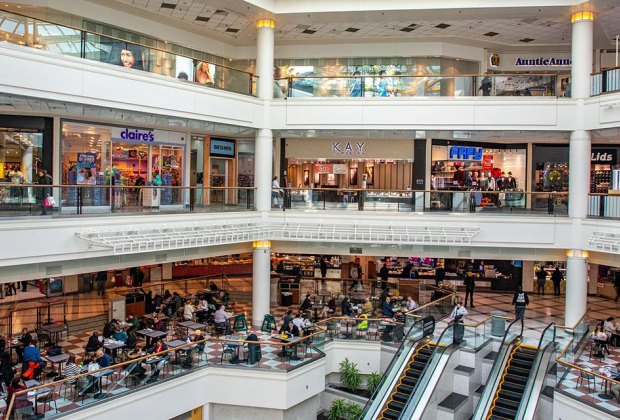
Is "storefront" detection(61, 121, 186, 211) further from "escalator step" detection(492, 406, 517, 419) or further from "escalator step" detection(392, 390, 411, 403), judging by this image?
"escalator step" detection(492, 406, 517, 419)

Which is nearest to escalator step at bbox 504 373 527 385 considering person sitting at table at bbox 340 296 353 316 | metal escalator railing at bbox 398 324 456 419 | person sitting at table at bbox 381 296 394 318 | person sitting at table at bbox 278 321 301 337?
metal escalator railing at bbox 398 324 456 419

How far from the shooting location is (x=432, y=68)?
75.0 feet

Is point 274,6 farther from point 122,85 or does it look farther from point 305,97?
point 122,85

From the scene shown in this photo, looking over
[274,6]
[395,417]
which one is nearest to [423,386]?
[395,417]

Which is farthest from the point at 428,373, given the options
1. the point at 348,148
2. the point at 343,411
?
the point at 348,148

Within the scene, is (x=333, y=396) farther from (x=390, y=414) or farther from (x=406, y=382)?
(x=390, y=414)

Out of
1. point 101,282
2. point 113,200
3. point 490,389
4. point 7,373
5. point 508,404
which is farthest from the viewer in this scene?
point 101,282

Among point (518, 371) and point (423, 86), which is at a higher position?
point (423, 86)

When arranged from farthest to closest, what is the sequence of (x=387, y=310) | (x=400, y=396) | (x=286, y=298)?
(x=286, y=298) → (x=387, y=310) → (x=400, y=396)

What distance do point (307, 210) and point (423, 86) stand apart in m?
5.74

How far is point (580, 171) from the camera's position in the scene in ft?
59.1

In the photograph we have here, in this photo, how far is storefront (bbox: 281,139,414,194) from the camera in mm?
23500

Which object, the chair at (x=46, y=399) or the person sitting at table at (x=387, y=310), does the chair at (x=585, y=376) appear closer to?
the person sitting at table at (x=387, y=310)

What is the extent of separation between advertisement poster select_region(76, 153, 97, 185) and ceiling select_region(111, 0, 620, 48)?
17.1ft
